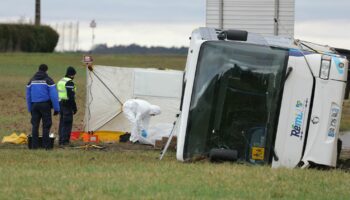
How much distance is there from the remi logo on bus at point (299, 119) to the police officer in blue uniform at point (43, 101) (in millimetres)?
5999

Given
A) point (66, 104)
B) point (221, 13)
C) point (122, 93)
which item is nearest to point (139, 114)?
point (66, 104)

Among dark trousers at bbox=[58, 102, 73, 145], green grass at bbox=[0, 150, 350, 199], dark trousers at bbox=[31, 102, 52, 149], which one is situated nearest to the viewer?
green grass at bbox=[0, 150, 350, 199]

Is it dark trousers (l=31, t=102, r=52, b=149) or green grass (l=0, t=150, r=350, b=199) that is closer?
green grass (l=0, t=150, r=350, b=199)

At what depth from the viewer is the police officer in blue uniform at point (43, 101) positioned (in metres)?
17.0

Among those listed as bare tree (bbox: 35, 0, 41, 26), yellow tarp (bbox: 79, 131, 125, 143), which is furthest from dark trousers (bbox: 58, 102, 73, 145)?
bare tree (bbox: 35, 0, 41, 26)

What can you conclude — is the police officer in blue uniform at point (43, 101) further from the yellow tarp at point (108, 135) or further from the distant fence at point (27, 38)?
the distant fence at point (27, 38)

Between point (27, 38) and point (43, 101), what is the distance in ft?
169

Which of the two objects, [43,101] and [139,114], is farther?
[139,114]

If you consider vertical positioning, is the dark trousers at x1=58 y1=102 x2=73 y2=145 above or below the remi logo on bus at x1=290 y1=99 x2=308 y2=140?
below

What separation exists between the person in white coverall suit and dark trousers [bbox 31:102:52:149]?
7.08 feet

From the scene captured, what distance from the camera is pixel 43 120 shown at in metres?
17.1

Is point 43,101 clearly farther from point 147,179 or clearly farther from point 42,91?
point 147,179

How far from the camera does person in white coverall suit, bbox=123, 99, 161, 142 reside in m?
18.5

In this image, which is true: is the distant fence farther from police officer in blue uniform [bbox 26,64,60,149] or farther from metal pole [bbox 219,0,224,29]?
police officer in blue uniform [bbox 26,64,60,149]
